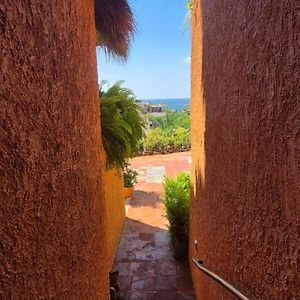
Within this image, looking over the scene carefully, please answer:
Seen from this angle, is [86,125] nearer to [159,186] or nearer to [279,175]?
[279,175]

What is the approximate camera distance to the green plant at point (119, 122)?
3.79 metres

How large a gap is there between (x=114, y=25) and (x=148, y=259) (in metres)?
3.70

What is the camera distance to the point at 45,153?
1353 millimetres

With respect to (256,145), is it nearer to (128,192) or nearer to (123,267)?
(123,267)

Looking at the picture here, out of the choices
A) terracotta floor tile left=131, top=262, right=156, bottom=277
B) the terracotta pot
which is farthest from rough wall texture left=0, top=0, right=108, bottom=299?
the terracotta pot

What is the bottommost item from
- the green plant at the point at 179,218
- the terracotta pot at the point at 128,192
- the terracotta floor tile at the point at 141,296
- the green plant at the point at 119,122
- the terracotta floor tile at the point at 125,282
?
the terracotta floor tile at the point at 125,282

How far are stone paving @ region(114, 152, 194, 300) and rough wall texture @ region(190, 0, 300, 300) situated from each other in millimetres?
2061

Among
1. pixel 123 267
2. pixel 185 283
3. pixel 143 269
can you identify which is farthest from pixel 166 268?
pixel 123 267

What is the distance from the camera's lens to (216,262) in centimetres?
246

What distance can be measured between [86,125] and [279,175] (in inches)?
57.7

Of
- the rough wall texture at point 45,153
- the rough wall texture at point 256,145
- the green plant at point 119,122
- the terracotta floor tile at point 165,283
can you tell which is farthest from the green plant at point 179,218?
the rough wall texture at point 45,153

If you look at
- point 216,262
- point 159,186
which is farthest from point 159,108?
point 216,262

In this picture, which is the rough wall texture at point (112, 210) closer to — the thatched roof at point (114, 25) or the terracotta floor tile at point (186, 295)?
the terracotta floor tile at point (186, 295)

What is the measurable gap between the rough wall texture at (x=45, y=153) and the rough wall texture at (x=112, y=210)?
243 centimetres
